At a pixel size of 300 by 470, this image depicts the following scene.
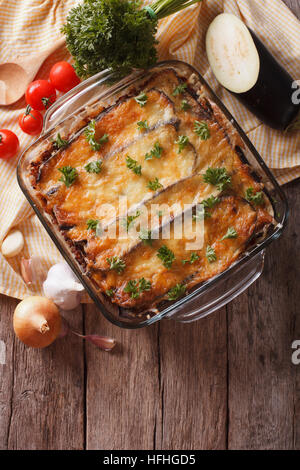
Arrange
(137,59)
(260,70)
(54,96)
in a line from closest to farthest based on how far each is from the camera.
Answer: (137,59), (260,70), (54,96)

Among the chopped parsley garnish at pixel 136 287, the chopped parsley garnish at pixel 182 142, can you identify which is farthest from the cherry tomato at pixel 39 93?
the chopped parsley garnish at pixel 136 287

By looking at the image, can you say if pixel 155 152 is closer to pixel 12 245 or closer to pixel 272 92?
pixel 272 92

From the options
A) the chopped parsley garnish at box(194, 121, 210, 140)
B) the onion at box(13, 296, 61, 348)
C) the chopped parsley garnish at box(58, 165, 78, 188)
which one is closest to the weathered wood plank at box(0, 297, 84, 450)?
the onion at box(13, 296, 61, 348)

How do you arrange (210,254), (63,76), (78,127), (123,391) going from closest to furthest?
(210,254) < (78,127) < (63,76) < (123,391)

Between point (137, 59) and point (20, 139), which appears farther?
point (20, 139)

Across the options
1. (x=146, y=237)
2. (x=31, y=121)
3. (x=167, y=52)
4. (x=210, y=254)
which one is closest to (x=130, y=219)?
(x=146, y=237)

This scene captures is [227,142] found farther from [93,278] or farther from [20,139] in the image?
[20,139]

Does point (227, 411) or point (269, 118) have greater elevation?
point (269, 118)
